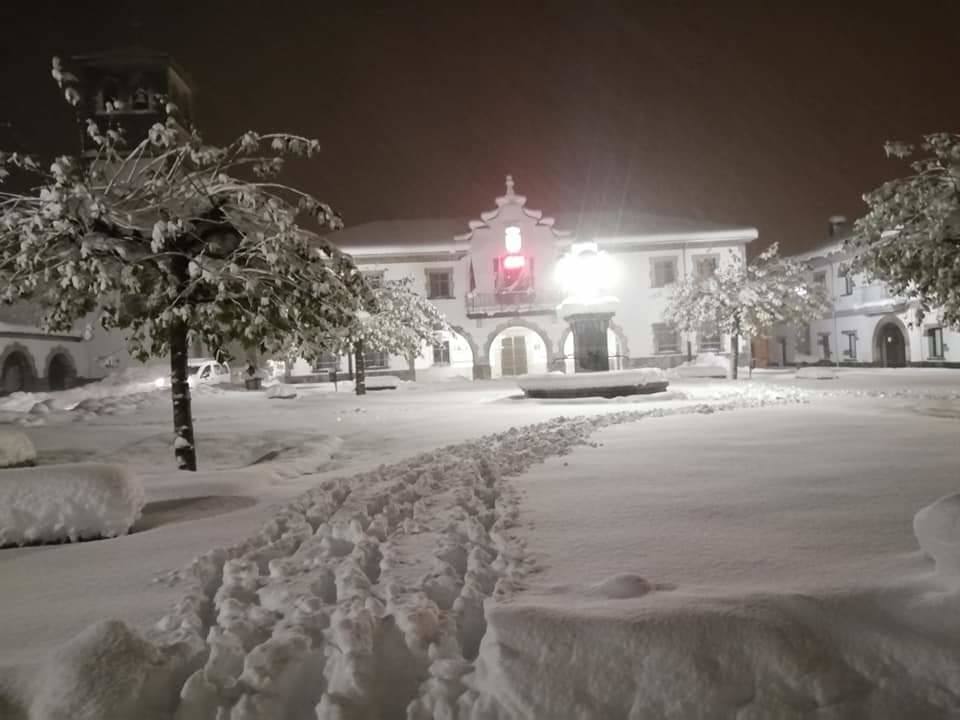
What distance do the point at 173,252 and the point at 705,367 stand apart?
27446 millimetres

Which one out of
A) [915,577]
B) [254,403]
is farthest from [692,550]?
[254,403]

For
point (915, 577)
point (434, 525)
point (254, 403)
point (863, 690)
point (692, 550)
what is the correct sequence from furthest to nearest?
point (254, 403) < point (434, 525) < point (692, 550) < point (915, 577) < point (863, 690)

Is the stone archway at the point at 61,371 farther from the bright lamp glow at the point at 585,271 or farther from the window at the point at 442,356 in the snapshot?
the bright lamp glow at the point at 585,271

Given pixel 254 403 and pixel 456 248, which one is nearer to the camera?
pixel 254 403

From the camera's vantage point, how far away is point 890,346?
3609 centimetres

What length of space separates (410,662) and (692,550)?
215cm

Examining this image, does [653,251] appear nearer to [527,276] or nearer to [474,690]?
[527,276]

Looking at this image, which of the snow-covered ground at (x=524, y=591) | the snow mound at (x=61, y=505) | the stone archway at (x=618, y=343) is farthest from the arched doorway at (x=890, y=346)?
the snow mound at (x=61, y=505)

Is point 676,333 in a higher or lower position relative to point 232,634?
higher

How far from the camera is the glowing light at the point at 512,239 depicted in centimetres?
3453

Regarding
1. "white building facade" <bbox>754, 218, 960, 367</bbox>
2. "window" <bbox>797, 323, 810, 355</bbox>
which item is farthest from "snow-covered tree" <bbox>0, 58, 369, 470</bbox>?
"window" <bbox>797, 323, 810, 355</bbox>

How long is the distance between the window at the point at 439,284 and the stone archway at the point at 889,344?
23116 millimetres

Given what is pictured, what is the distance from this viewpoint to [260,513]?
237 inches

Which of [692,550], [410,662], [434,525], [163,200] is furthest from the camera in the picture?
[163,200]
